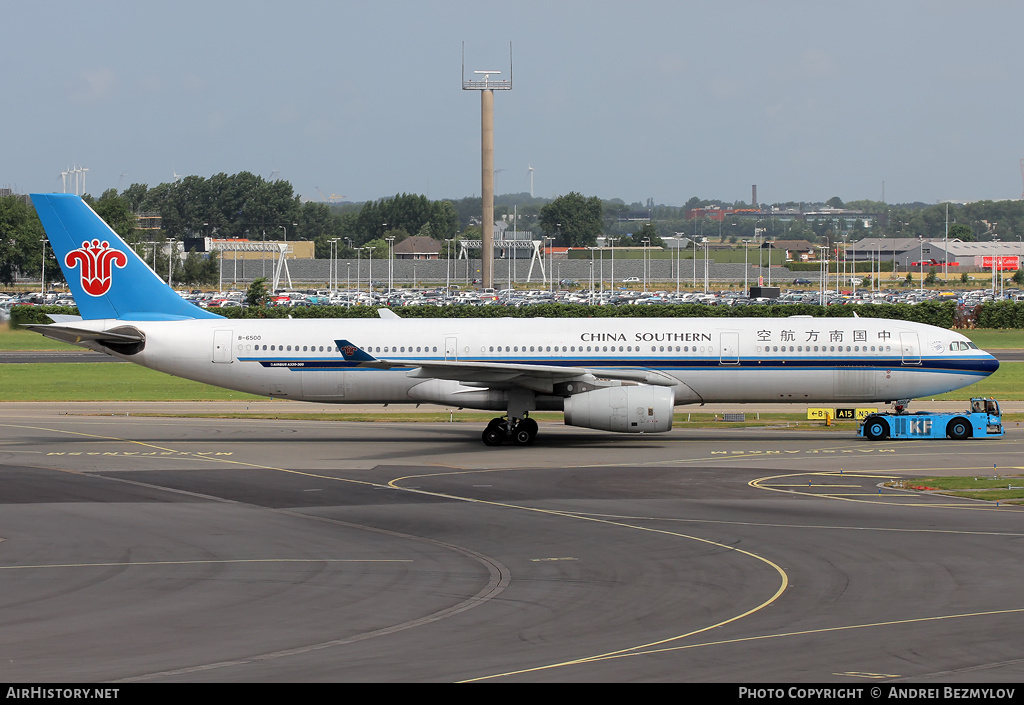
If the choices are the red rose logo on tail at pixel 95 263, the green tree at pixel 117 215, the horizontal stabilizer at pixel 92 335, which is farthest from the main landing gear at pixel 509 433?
the green tree at pixel 117 215

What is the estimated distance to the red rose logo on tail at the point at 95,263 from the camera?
4403 cm

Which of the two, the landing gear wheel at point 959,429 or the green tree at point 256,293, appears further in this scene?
the green tree at point 256,293

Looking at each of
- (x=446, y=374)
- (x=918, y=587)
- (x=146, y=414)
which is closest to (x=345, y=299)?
(x=146, y=414)

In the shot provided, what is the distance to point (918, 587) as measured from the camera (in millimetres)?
19781

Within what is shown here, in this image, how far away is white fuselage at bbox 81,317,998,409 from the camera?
42.0 metres

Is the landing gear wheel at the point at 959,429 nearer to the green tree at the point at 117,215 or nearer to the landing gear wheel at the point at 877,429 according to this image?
the landing gear wheel at the point at 877,429

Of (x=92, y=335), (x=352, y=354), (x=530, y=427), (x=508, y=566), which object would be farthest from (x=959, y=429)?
(x=92, y=335)

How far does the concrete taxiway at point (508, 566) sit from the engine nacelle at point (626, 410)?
1.14 meters

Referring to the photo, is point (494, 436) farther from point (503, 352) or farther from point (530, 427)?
point (503, 352)

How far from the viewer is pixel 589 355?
42.3 meters

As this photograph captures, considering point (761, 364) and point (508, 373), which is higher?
point (761, 364)

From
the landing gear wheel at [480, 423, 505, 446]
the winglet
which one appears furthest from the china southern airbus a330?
the winglet

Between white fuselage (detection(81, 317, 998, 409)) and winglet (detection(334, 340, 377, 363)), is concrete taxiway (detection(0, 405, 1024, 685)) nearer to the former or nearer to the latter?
white fuselage (detection(81, 317, 998, 409))

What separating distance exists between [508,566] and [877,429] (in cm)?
2456
